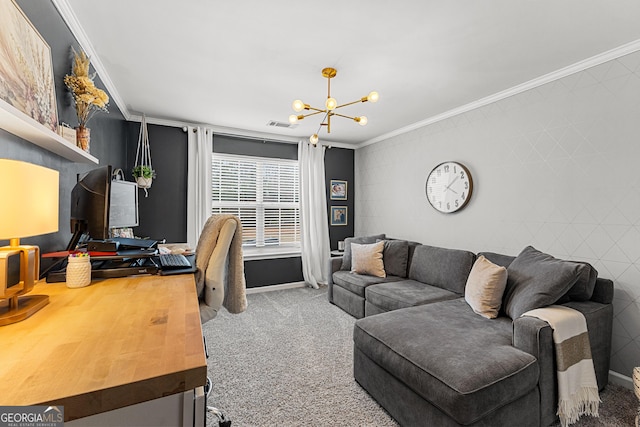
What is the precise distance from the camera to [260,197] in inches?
183

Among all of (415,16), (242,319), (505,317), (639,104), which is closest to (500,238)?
(505,317)

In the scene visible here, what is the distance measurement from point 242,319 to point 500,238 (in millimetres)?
2905

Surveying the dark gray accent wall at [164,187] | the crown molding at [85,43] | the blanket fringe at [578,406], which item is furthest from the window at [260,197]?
the blanket fringe at [578,406]

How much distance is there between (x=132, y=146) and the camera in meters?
3.73

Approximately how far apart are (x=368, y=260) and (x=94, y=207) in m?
2.85

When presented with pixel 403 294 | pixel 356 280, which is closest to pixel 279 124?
pixel 356 280

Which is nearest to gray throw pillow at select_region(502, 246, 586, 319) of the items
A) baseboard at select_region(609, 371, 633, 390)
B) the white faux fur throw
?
baseboard at select_region(609, 371, 633, 390)

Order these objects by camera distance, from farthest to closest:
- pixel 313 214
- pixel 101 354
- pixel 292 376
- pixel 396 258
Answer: pixel 313 214, pixel 396 258, pixel 292 376, pixel 101 354

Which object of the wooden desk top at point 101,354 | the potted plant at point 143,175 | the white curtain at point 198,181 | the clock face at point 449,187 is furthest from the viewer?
the white curtain at point 198,181

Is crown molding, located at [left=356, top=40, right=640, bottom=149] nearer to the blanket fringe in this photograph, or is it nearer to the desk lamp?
the blanket fringe

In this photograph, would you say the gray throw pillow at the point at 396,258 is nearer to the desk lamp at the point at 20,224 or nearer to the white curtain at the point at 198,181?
the white curtain at the point at 198,181

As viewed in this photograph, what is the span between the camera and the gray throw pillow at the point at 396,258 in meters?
3.62

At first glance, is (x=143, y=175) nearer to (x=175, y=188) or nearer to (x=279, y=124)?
(x=175, y=188)

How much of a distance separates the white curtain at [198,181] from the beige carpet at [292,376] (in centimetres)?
129
